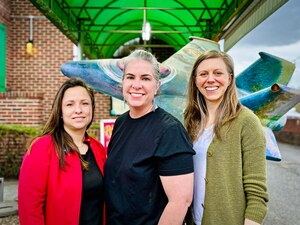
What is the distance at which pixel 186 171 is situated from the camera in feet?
5.64

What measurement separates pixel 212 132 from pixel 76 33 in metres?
5.86

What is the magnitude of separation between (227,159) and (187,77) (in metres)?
1.78

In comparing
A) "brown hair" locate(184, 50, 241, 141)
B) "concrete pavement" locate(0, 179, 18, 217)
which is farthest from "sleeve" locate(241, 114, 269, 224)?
"concrete pavement" locate(0, 179, 18, 217)

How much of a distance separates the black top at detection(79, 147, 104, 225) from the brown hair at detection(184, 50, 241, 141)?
63 cm

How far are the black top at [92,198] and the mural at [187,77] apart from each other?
1418 mm

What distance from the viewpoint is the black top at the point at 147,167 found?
1.73m

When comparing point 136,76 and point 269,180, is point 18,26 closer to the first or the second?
point 269,180

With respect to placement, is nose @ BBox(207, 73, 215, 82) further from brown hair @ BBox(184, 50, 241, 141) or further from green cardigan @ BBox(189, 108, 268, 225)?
green cardigan @ BBox(189, 108, 268, 225)

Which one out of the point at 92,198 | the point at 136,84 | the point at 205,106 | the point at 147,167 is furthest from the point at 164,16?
the point at 147,167

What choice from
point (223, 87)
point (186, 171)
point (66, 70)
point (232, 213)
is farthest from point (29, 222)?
point (66, 70)

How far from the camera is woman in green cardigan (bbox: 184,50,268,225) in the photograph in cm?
173

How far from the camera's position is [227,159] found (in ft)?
5.81

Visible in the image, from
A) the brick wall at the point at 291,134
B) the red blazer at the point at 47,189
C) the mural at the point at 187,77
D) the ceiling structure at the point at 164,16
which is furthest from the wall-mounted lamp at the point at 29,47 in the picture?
the brick wall at the point at 291,134

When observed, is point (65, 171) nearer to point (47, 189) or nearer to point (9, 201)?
point (47, 189)
